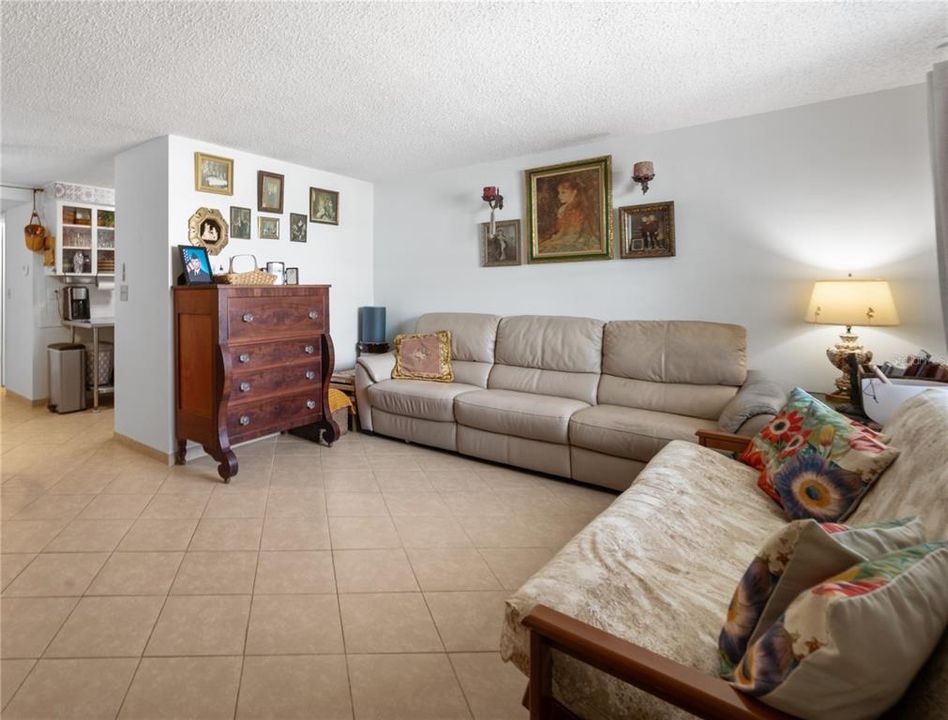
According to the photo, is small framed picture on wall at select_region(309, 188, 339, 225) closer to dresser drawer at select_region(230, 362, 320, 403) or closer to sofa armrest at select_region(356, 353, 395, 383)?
sofa armrest at select_region(356, 353, 395, 383)

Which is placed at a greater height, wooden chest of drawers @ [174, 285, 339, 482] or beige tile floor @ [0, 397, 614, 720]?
wooden chest of drawers @ [174, 285, 339, 482]

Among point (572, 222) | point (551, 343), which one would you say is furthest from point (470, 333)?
point (572, 222)

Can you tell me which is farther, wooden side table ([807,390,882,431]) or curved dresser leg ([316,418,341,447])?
curved dresser leg ([316,418,341,447])

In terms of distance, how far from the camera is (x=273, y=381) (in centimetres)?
352

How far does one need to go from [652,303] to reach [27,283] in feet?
20.7

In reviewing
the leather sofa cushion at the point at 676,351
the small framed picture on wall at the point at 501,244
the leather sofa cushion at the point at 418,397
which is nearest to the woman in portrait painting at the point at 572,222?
the small framed picture on wall at the point at 501,244

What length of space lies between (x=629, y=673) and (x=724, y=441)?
1695 mm

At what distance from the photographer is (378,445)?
3934mm

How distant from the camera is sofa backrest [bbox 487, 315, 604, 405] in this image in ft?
11.8

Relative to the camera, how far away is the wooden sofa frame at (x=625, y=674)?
806 millimetres

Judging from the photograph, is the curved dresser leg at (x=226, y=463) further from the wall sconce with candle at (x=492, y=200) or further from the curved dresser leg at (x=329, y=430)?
the wall sconce with candle at (x=492, y=200)

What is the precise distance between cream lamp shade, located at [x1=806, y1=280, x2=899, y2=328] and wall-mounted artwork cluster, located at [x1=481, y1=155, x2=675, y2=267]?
1018 mm

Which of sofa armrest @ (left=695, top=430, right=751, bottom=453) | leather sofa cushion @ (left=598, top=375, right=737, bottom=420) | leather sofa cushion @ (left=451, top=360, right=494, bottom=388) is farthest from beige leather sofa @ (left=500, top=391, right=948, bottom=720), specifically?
leather sofa cushion @ (left=451, top=360, right=494, bottom=388)

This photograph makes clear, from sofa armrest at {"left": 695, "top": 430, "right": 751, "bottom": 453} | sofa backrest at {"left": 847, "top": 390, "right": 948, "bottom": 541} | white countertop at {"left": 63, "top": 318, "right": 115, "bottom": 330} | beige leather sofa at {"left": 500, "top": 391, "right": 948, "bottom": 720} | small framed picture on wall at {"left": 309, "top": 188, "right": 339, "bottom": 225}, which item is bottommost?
beige leather sofa at {"left": 500, "top": 391, "right": 948, "bottom": 720}
